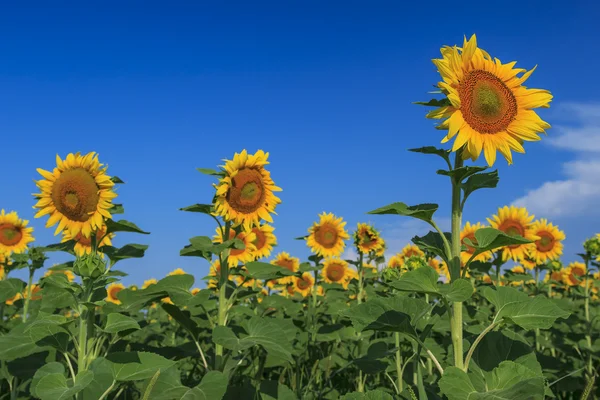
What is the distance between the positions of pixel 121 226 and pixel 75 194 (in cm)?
79

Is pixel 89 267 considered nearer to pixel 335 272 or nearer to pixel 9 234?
pixel 9 234

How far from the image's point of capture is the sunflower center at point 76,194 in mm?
5867

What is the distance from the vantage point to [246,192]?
19.8ft

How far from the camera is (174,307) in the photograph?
210 inches

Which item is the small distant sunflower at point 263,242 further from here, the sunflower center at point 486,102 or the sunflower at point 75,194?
the sunflower center at point 486,102

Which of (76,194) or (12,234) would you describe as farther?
(12,234)

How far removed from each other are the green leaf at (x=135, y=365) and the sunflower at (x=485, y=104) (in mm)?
2631

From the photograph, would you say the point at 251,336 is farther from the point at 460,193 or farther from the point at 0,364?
the point at 0,364

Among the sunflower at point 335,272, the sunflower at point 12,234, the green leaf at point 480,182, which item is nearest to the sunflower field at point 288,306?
the green leaf at point 480,182

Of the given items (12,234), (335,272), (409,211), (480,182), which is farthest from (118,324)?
(335,272)

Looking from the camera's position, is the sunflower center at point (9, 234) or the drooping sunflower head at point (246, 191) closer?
the drooping sunflower head at point (246, 191)

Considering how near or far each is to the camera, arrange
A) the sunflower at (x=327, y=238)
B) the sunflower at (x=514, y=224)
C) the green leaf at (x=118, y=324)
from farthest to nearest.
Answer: the sunflower at (x=327, y=238) → the sunflower at (x=514, y=224) → the green leaf at (x=118, y=324)

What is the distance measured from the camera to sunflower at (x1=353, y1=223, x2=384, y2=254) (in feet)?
29.4

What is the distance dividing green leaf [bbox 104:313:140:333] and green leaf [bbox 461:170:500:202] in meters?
2.41
